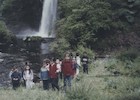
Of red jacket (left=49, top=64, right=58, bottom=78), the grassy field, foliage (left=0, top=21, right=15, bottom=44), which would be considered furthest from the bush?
foliage (left=0, top=21, right=15, bottom=44)

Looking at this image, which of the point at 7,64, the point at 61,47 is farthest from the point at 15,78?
the point at 7,64

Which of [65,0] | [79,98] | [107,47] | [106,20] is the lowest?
[79,98]

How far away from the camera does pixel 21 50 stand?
35.5 metres

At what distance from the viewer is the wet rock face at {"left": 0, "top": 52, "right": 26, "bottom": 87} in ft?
74.1

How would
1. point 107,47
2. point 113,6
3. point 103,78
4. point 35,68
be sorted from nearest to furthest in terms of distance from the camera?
point 103,78
point 35,68
point 107,47
point 113,6

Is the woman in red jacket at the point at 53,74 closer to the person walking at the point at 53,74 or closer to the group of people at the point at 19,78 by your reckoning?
the person walking at the point at 53,74

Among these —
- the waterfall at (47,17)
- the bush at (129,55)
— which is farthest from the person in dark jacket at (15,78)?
the waterfall at (47,17)

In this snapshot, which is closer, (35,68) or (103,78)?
(103,78)

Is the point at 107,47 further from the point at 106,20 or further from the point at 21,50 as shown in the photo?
the point at 21,50

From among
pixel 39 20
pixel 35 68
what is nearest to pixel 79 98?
pixel 35 68

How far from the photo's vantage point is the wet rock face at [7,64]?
22.6 m

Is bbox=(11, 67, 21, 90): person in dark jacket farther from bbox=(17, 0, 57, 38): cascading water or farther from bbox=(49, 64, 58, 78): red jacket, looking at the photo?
bbox=(17, 0, 57, 38): cascading water

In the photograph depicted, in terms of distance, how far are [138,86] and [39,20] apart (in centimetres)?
3520

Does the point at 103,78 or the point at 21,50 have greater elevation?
the point at 21,50
